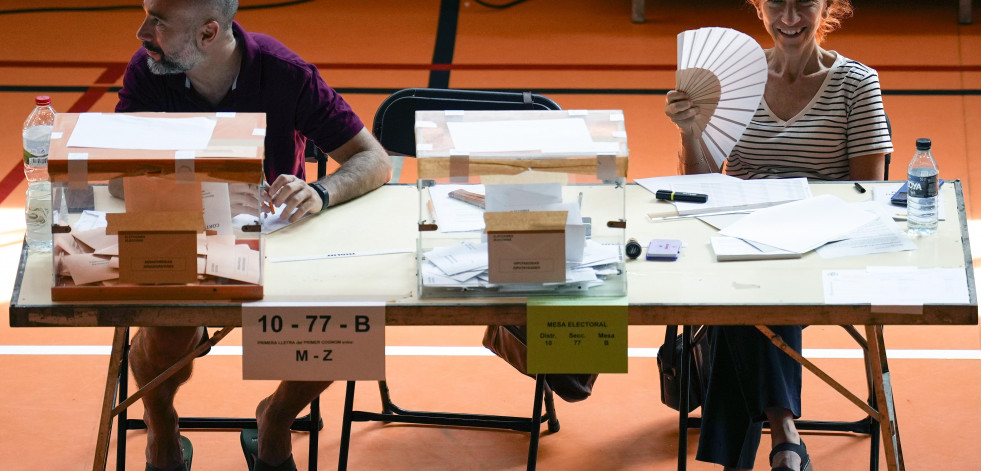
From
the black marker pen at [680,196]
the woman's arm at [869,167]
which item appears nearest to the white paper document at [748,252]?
the black marker pen at [680,196]

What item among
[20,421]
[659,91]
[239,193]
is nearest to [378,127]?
[239,193]

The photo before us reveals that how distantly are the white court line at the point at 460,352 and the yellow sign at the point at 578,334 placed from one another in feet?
5.19

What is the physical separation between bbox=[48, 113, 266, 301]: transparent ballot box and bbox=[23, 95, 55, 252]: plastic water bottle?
8.1 inches

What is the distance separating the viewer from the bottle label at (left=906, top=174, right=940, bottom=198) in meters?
2.54

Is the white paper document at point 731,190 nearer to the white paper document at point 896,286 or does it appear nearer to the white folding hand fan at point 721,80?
the white folding hand fan at point 721,80

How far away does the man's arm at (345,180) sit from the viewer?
8.73ft

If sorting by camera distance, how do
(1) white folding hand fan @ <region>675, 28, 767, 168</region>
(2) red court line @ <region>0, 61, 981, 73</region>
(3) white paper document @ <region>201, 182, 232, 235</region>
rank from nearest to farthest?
(3) white paper document @ <region>201, 182, 232, 235</region> < (1) white folding hand fan @ <region>675, 28, 767, 168</region> < (2) red court line @ <region>0, 61, 981, 73</region>

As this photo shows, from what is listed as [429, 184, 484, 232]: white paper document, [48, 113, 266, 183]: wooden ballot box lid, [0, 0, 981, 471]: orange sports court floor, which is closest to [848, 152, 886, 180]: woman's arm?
[0, 0, 981, 471]: orange sports court floor

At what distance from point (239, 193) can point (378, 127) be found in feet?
3.79

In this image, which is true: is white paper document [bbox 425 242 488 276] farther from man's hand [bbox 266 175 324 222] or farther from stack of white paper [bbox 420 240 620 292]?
man's hand [bbox 266 175 324 222]

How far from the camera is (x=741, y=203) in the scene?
2742 millimetres

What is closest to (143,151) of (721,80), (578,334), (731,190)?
(578,334)

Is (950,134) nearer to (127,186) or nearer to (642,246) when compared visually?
(642,246)

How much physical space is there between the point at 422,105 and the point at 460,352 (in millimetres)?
894
